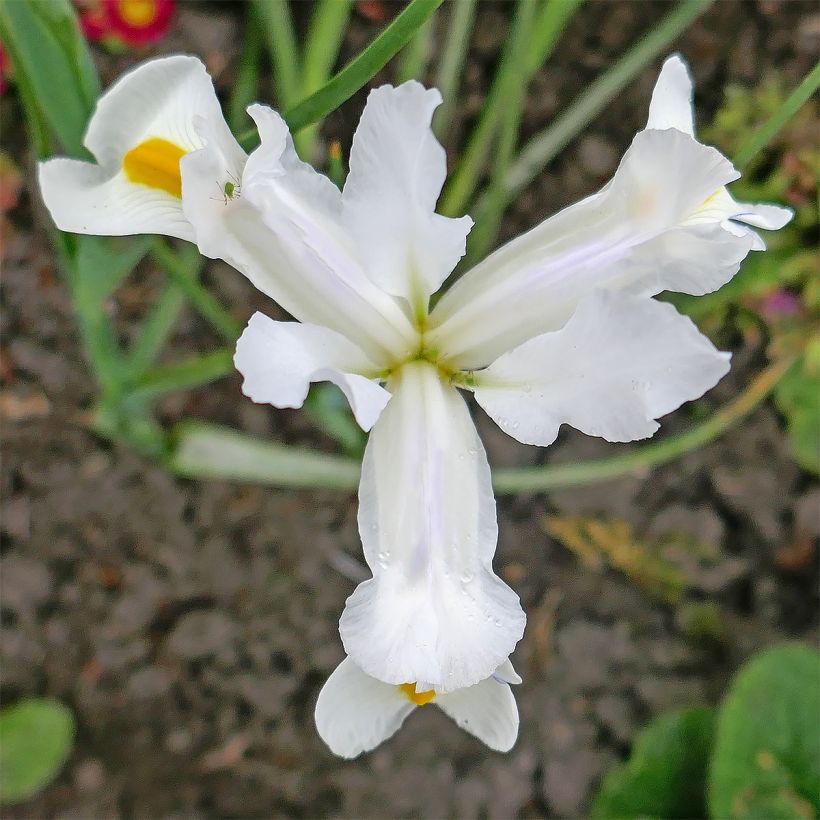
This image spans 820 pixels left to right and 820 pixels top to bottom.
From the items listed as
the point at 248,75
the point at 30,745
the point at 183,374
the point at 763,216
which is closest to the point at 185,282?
the point at 183,374

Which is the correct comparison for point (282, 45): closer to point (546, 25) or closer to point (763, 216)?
point (546, 25)

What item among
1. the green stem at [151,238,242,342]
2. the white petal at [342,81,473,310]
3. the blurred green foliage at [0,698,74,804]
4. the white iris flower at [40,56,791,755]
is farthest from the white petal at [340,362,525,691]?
the blurred green foliage at [0,698,74,804]

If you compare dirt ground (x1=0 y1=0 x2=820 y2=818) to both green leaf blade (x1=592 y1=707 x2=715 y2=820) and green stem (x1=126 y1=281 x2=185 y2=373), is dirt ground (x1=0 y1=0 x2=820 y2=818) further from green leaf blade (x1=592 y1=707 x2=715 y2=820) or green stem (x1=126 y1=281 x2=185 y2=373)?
green stem (x1=126 y1=281 x2=185 y2=373)

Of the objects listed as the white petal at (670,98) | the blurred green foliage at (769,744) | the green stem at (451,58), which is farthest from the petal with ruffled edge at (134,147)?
the blurred green foliage at (769,744)

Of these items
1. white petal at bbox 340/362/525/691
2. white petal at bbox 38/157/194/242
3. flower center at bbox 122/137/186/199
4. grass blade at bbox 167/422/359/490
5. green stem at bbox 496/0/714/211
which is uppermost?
flower center at bbox 122/137/186/199

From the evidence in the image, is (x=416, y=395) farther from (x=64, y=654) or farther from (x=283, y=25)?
Result: (x=64, y=654)

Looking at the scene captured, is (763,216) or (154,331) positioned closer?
(763,216)

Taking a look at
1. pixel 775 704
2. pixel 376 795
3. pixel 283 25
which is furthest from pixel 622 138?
pixel 376 795

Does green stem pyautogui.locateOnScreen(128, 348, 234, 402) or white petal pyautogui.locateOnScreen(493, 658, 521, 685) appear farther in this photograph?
green stem pyautogui.locateOnScreen(128, 348, 234, 402)

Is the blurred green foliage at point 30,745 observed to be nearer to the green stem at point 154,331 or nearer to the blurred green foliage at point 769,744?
the green stem at point 154,331
